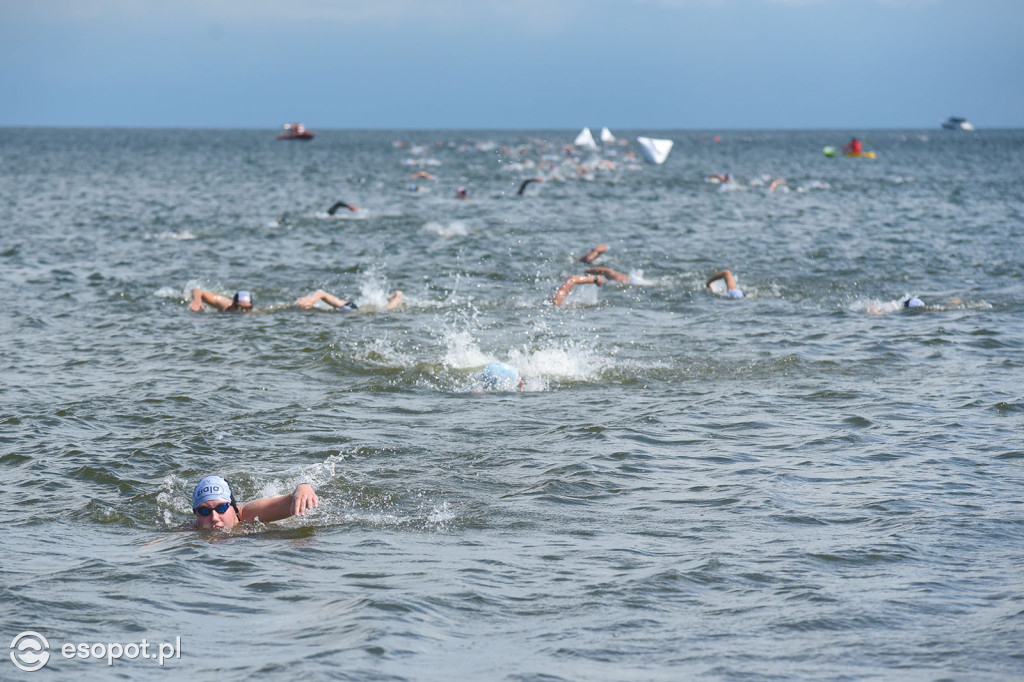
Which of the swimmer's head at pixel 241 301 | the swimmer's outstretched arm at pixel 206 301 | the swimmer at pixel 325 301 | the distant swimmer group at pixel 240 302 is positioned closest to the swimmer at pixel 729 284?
the swimmer at pixel 325 301

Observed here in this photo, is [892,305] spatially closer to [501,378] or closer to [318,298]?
[501,378]

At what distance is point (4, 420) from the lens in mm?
11922

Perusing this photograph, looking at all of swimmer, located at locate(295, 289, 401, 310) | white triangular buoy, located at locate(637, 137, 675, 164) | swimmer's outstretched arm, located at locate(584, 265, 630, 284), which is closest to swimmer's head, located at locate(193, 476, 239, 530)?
swimmer, located at locate(295, 289, 401, 310)

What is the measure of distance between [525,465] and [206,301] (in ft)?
Result: 32.2

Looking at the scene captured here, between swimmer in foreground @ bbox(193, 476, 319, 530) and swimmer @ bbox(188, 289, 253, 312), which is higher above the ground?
swimmer @ bbox(188, 289, 253, 312)

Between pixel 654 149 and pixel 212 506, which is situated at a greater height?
pixel 654 149

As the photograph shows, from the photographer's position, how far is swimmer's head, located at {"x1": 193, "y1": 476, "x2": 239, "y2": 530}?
8.62m

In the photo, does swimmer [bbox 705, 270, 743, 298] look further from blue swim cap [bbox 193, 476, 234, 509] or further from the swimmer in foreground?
blue swim cap [bbox 193, 476, 234, 509]

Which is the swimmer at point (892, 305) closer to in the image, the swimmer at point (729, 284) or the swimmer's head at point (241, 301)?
the swimmer at point (729, 284)

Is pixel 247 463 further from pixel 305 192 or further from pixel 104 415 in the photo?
pixel 305 192

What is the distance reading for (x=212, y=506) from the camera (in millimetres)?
8617

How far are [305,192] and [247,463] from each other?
3867 cm

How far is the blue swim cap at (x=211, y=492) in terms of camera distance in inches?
340

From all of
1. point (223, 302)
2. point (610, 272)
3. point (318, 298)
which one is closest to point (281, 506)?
point (318, 298)
